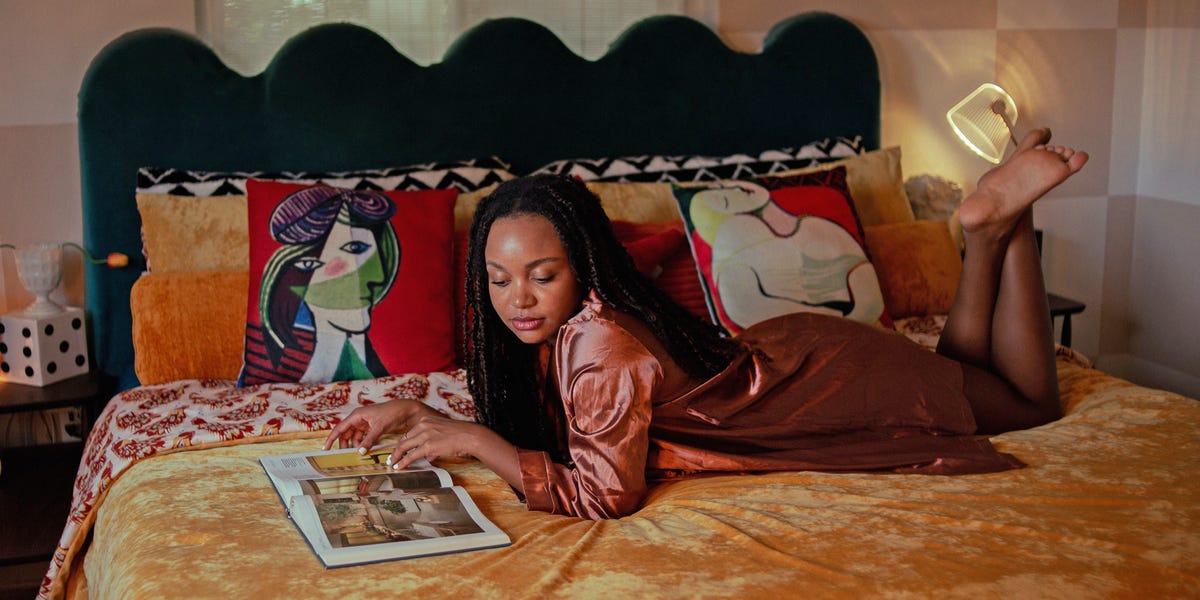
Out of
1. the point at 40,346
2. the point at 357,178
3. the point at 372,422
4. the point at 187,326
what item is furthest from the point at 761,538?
the point at 40,346

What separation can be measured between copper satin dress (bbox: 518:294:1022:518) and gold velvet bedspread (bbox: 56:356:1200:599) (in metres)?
0.05

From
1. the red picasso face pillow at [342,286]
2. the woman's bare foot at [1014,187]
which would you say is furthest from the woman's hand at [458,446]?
the woman's bare foot at [1014,187]

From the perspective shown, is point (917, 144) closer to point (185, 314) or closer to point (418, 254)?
point (418, 254)

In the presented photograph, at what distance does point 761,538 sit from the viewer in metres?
1.58

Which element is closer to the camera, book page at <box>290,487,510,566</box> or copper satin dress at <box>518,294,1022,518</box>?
book page at <box>290,487,510,566</box>

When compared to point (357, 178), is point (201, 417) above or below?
below

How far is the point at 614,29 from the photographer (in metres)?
3.31

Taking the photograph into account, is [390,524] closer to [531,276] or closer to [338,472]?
[338,472]

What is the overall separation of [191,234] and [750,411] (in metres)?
1.50

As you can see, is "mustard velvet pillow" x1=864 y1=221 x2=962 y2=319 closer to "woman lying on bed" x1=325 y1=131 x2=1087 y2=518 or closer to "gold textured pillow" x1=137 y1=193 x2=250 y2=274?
"woman lying on bed" x1=325 y1=131 x2=1087 y2=518

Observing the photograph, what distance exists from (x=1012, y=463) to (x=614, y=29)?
6.25 ft

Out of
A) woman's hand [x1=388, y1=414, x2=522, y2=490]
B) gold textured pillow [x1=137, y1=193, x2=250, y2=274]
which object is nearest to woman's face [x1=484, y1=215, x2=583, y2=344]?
woman's hand [x1=388, y1=414, x2=522, y2=490]

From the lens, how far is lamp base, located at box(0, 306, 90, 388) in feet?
8.82

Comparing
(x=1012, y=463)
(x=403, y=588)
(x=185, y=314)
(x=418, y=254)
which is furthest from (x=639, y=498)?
(x=185, y=314)
